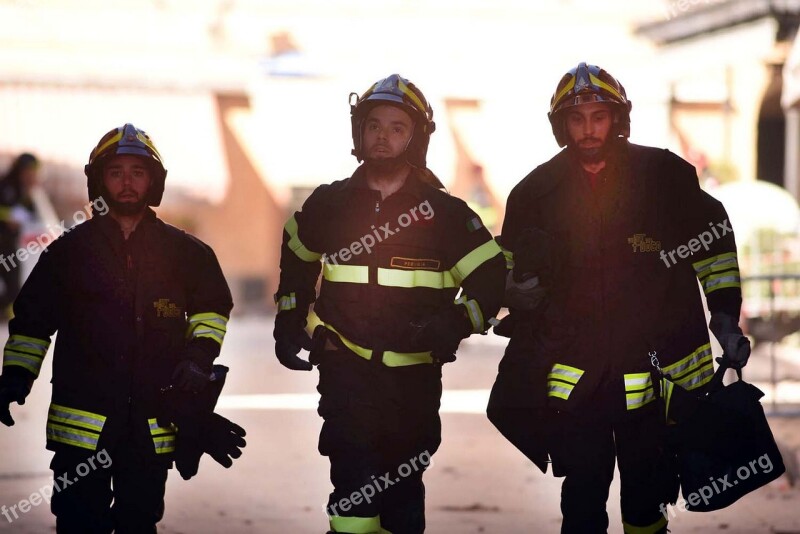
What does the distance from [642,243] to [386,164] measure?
1.00 metres

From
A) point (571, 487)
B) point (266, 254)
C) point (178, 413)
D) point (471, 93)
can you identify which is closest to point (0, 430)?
point (178, 413)

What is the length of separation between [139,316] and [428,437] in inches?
45.5

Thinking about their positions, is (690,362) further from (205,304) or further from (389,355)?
(205,304)

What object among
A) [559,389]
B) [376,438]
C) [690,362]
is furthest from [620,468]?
[376,438]

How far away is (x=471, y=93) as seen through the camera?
22.1 m

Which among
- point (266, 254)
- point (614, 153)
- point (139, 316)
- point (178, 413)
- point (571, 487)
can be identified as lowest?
point (571, 487)

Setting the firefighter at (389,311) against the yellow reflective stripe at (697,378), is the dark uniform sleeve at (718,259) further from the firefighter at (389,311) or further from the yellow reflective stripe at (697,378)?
the firefighter at (389,311)

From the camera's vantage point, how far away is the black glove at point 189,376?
504cm

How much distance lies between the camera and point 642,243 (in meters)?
5.04

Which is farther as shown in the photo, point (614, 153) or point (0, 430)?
point (0, 430)

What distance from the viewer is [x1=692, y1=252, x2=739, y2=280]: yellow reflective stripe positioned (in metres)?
5.13

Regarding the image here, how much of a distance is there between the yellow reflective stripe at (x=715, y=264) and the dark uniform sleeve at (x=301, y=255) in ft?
4.68

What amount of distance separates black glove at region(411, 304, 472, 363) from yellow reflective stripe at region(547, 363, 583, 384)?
34 cm

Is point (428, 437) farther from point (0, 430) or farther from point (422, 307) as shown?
point (0, 430)
